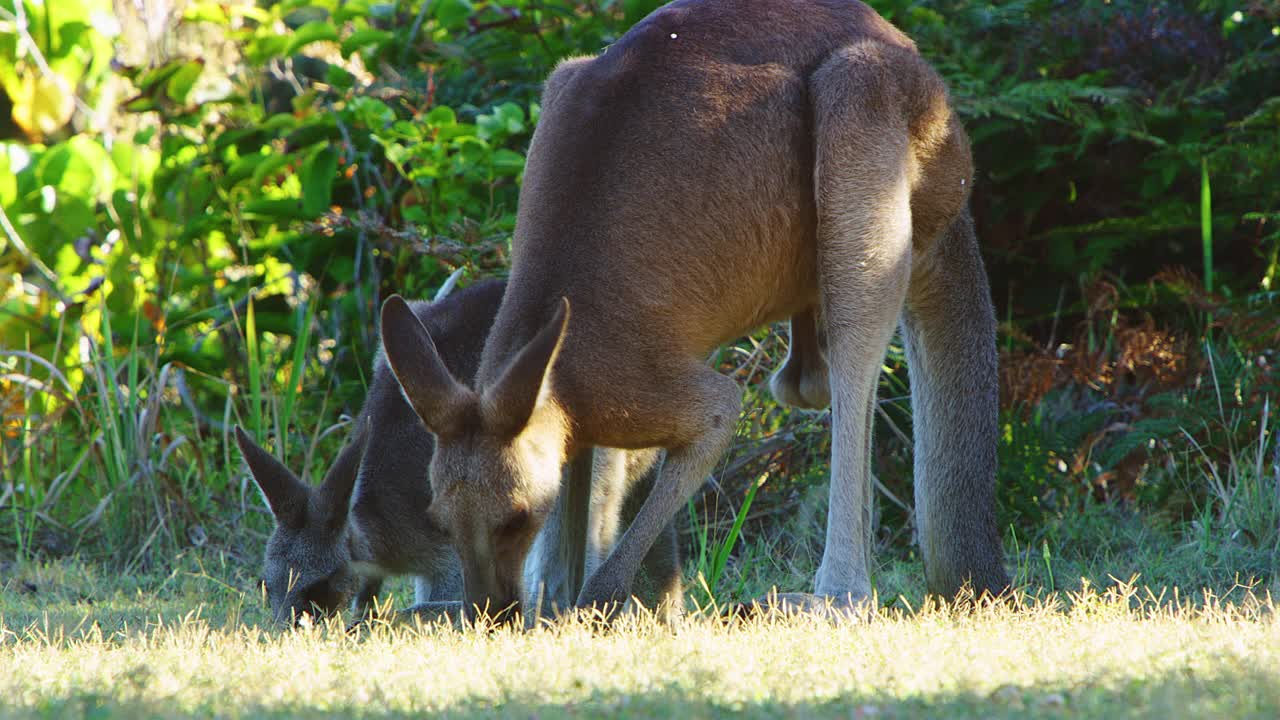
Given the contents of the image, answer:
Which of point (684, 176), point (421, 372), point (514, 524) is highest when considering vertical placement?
point (684, 176)

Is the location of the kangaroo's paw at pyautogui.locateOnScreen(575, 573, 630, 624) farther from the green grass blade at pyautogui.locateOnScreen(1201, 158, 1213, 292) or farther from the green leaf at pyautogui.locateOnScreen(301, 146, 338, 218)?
the green grass blade at pyautogui.locateOnScreen(1201, 158, 1213, 292)

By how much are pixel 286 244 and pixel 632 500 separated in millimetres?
2659

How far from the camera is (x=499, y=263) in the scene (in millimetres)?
5406

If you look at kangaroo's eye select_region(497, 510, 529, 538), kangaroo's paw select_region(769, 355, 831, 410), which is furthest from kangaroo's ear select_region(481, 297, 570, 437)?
kangaroo's paw select_region(769, 355, 831, 410)

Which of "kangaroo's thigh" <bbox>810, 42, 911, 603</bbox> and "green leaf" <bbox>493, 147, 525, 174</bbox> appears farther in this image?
"green leaf" <bbox>493, 147, 525, 174</bbox>

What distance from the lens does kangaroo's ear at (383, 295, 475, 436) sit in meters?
3.30

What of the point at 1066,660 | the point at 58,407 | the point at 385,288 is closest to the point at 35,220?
the point at 58,407

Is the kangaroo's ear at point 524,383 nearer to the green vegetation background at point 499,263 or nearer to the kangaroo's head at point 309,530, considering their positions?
the kangaroo's head at point 309,530

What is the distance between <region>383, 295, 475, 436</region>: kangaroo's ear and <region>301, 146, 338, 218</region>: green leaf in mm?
2815

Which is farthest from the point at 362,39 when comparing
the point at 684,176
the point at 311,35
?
the point at 684,176

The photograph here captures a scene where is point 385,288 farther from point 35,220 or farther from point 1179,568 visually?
point 1179,568

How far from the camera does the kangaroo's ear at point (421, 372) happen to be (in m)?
3.30

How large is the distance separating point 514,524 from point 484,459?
0.17 metres

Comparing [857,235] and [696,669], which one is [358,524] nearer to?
[857,235]
